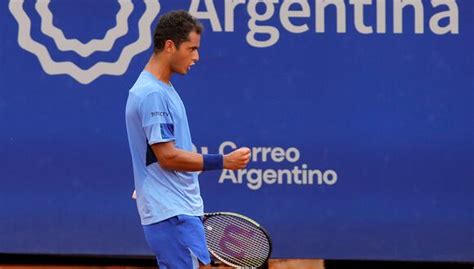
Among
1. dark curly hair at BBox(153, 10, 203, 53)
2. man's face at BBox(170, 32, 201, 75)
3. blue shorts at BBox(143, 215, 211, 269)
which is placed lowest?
blue shorts at BBox(143, 215, 211, 269)

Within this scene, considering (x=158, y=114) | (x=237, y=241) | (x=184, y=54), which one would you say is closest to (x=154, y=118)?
(x=158, y=114)

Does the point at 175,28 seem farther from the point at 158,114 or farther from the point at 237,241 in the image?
the point at 237,241

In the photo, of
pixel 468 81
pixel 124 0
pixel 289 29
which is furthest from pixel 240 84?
pixel 468 81

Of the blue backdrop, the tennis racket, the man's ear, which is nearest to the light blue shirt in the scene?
the man's ear

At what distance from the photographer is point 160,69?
167 inches

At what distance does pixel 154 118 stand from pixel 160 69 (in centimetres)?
22

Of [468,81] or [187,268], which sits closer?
[187,268]

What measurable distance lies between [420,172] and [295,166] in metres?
0.68

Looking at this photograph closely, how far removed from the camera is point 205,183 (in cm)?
628

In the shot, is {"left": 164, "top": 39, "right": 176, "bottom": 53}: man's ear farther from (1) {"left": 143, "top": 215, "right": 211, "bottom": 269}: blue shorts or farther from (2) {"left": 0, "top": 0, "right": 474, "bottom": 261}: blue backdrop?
(2) {"left": 0, "top": 0, "right": 474, "bottom": 261}: blue backdrop

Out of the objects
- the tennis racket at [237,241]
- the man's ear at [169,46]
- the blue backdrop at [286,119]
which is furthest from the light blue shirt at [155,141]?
the blue backdrop at [286,119]

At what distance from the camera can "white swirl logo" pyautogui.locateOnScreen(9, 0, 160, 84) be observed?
619cm

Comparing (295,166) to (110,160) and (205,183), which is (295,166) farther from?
(110,160)

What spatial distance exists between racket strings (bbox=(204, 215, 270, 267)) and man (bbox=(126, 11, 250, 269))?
0.43 meters
